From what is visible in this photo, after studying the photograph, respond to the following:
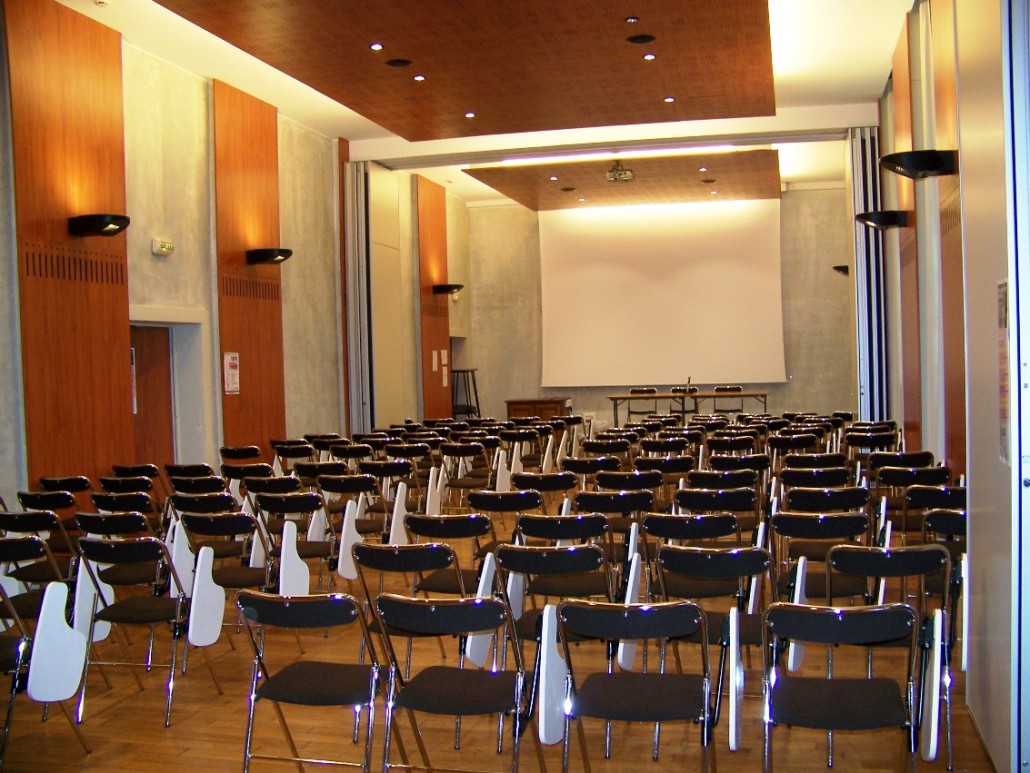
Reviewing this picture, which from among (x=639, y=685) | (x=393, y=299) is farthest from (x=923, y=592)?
(x=393, y=299)

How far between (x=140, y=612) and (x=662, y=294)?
52.1ft

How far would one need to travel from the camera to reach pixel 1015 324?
3453 millimetres

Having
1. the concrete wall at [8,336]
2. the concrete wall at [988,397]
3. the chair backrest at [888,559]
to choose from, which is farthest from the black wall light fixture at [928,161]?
the concrete wall at [8,336]

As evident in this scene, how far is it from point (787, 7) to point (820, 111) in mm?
4283

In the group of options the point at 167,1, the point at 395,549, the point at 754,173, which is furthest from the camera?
the point at 754,173

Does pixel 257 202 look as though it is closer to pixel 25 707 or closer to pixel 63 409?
pixel 63 409

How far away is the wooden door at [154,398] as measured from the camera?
11.5 meters

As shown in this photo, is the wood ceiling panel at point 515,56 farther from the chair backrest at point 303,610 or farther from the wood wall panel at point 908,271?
the chair backrest at point 303,610

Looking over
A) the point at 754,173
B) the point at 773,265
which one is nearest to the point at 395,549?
the point at 754,173

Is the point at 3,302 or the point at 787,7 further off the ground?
the point at 787,7

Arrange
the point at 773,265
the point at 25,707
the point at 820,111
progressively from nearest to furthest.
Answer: the point at 25,707
the point at 820,111
the point at 773,265

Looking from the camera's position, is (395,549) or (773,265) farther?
(773,265)

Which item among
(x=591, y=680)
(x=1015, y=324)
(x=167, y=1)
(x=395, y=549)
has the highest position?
(x=167, y=1)

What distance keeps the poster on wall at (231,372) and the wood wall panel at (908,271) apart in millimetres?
7805
